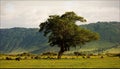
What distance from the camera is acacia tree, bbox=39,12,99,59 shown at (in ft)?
296

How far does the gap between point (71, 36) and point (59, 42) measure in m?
4.19

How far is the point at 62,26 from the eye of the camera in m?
90.1

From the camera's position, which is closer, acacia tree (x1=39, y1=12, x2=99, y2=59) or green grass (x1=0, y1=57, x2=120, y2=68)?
green grass (x1=0, y1=57, x2=120, y2=68)

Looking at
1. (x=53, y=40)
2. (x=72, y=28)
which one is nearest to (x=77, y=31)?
(x=72, y=28)

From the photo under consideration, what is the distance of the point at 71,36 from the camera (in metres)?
92.2

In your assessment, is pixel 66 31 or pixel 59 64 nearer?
pixel 59 64

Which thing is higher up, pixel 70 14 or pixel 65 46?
pixel 70 14

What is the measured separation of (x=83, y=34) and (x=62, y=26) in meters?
7.49

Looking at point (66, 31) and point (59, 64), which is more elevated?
point (66, 31)

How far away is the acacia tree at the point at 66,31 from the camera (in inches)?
3550

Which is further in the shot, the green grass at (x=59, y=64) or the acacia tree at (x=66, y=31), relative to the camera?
the acacia tree at (x=66, y=31)

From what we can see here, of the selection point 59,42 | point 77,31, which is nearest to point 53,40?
point 59,42

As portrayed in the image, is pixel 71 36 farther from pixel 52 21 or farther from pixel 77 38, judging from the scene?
pixel 52 21

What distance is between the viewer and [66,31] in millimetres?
90875
